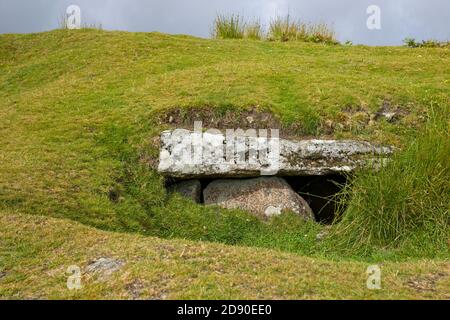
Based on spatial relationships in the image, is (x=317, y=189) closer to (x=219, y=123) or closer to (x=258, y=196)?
(x=258, y=196)

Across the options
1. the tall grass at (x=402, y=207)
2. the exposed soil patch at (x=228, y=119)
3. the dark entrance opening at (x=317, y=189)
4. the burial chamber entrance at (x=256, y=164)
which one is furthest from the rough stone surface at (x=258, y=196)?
the tall grass at (x=402, y=207)

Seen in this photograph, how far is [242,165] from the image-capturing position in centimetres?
1199

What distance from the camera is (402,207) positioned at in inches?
405

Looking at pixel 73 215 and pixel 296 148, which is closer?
pixel 73 215

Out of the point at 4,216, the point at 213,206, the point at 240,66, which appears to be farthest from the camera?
the point at 240,66

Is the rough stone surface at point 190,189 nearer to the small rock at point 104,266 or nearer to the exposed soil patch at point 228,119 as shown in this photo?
the exposed soil patch at point 228,119

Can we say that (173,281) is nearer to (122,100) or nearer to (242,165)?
(242,165)

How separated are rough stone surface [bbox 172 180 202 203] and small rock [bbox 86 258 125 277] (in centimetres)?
414

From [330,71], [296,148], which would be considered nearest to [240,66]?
[330,71]

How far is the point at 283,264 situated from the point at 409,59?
39.6ft

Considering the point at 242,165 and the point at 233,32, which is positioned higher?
the point at 233,32

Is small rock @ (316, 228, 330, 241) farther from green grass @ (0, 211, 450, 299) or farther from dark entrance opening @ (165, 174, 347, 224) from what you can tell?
green grass @ (0, 211, 450, 299)

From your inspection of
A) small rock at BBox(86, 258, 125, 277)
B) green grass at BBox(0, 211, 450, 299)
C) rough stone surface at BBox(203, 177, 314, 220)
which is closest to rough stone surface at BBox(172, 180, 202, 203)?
rough stone surface at BBox(203, 177, 314, 220)
